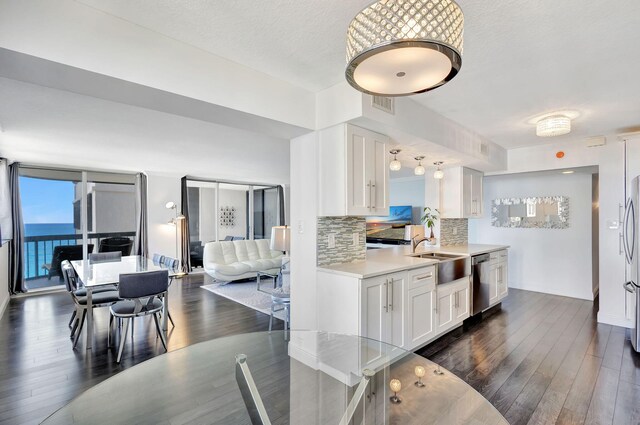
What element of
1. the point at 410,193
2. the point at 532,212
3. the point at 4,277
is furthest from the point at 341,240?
the point at 4,277

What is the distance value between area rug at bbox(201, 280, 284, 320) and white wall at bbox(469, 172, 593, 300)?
4615mm

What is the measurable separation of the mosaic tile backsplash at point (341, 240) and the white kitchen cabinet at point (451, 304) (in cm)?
100

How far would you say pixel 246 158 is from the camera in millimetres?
5457

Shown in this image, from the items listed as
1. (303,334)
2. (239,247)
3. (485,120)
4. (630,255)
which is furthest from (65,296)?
(630,255)

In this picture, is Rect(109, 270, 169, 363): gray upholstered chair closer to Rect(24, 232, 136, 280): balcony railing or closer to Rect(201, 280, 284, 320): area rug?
Rect(201, 280, 284, 320): area rug

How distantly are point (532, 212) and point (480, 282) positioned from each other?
2636 mm

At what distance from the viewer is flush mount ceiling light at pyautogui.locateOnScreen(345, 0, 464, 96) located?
1.12 meters

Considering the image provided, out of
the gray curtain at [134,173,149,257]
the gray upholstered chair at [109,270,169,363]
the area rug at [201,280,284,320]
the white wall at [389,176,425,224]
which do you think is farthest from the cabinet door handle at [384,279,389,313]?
the gray curtain at [134,173,149,257]

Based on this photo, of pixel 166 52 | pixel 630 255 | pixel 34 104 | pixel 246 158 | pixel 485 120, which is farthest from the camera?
pixel 246 158

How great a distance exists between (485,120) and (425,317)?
7.91 feet

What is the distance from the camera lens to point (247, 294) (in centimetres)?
544

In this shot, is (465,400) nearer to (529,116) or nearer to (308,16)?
(308,16)

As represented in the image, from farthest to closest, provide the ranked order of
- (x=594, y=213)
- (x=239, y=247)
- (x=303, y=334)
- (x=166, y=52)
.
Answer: (x=239, y=247), (x=594, y=213), (x=303, y=334), (x=166, y=52)

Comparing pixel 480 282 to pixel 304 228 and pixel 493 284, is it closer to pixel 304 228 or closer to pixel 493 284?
pixel 493 284
